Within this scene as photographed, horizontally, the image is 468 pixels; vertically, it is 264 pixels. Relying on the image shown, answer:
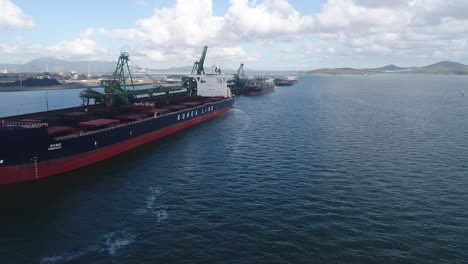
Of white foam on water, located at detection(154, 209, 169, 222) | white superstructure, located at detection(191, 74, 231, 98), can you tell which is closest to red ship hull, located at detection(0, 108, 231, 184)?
white foam on water, located at detection(154, 209, 169, 222)

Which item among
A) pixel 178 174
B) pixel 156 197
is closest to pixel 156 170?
pixel 178 174

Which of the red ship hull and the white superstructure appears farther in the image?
the white superstructure

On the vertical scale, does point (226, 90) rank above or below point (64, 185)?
above

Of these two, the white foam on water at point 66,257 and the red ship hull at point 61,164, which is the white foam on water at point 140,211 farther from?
the red ship hull at point 61,164

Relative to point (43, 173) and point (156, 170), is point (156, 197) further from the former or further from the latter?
point (43, 173)

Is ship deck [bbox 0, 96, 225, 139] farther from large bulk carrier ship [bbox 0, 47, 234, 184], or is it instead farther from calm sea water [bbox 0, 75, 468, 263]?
calm sea water [bbox 0, 75, 468, 263]

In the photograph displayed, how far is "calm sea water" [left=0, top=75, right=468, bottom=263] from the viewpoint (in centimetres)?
2406

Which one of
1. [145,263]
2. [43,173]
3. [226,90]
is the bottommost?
[145,263]

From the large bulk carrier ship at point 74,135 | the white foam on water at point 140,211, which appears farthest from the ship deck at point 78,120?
the white foam on water at point 140,211

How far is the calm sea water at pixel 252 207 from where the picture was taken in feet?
78.9

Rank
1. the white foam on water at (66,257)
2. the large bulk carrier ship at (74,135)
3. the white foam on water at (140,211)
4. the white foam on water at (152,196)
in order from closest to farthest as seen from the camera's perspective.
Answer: the white foam on water at (66,257), the white foam on water at (140,211), the white foam on water at (152,196), the large bulk carrier ship at (74,135)

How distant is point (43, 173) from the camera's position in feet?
124

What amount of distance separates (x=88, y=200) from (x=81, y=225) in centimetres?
560

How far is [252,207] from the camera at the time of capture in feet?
103
